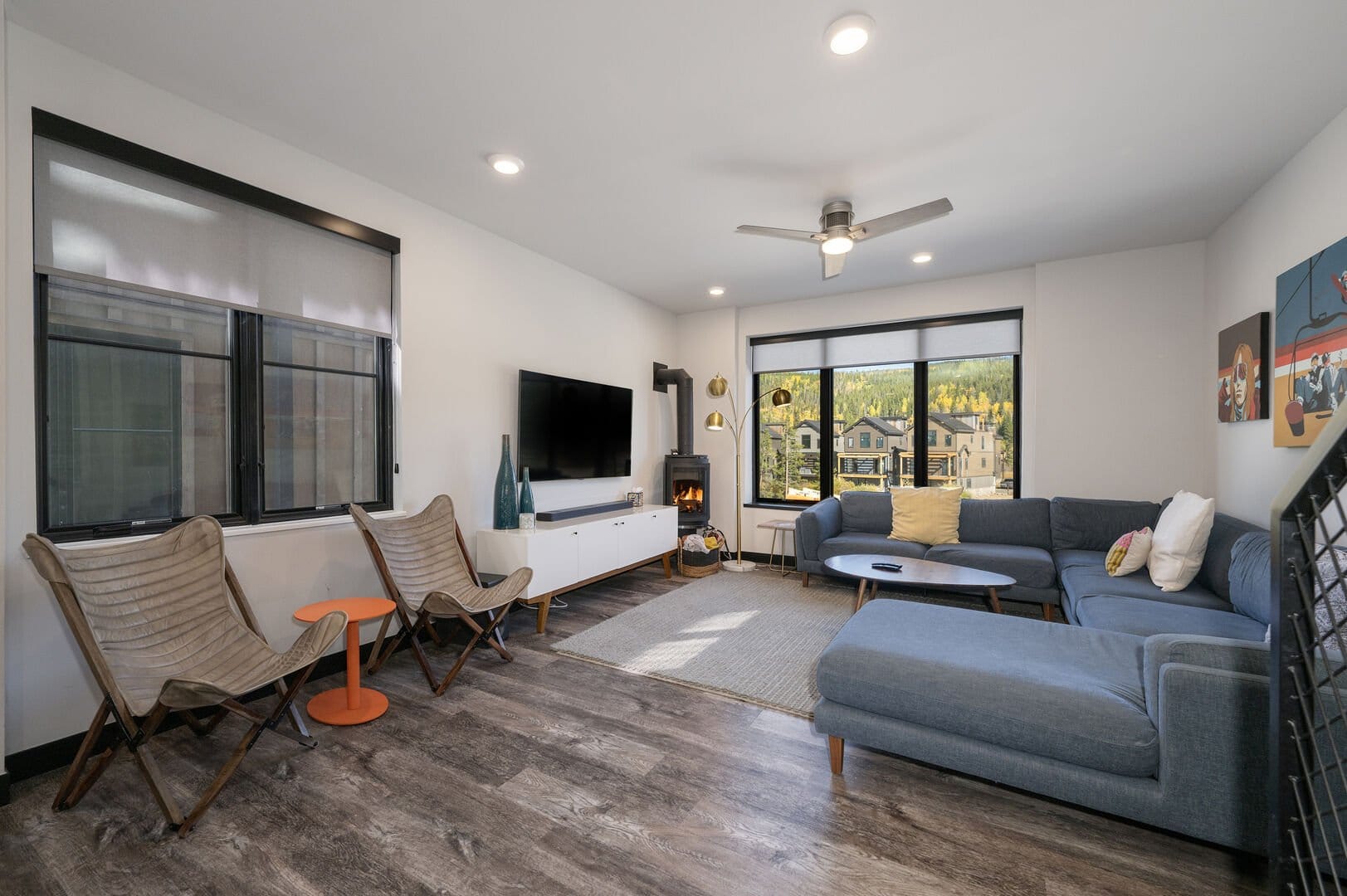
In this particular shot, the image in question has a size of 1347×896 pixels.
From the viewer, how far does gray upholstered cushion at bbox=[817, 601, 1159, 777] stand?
168 cm

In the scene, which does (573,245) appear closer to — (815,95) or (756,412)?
(815,95)

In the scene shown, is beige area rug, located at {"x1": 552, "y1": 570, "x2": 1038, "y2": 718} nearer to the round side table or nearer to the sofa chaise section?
the round side table

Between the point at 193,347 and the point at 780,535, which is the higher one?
the point at 193,347

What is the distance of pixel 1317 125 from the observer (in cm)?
260

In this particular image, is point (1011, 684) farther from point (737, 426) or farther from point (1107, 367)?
point (737, 426)

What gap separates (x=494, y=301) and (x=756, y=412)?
10.3 ft

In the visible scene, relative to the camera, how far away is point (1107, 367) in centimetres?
438

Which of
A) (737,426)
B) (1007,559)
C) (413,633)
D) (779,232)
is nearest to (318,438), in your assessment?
(413,633)

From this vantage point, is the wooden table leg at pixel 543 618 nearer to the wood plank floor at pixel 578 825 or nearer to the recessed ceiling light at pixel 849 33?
the wood plank floor at pixel 578 825

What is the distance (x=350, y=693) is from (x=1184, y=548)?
14.3ft

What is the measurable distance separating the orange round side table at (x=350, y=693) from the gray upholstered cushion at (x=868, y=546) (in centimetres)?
333

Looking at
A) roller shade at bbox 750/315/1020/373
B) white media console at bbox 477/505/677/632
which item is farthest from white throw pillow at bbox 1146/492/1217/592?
white media console at bbox 477/505/677/632

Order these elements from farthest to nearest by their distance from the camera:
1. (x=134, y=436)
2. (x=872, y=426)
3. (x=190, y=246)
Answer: (x=872, y=426)
(x=190, y=246)
(x=134, y=436)

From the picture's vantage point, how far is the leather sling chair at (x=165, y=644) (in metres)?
1.79
